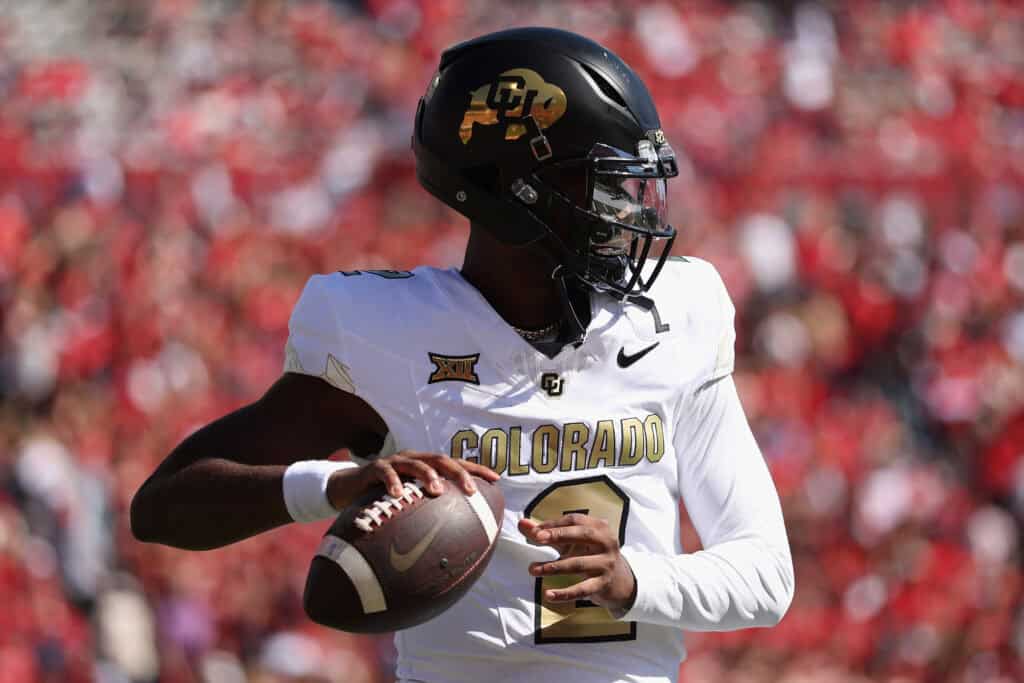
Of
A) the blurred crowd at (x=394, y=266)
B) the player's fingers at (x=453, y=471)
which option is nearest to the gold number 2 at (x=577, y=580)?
the player's fingers at (x=453, y=471)

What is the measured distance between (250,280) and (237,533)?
505cm

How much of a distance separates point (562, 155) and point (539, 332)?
0.28m

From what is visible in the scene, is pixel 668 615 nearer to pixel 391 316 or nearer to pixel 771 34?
pixel 391 316

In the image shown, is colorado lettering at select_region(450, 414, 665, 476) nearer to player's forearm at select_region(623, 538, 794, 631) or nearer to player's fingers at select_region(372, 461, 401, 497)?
player's forearm at select_region(623, 538, 794, 631)

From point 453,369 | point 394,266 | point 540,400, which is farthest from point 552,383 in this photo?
point 394,266

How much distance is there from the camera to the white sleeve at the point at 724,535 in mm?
2168

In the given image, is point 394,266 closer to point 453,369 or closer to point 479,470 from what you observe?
point 453,369

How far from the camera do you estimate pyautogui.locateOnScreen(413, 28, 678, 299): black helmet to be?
90.3 inches

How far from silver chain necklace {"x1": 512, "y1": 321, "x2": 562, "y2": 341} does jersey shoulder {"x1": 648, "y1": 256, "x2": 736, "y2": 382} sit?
0.55 feet

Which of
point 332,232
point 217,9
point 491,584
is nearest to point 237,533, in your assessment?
point 491,584

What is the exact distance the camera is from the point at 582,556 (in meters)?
2.01

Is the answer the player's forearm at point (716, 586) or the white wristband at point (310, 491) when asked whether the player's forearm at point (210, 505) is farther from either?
the player's forearm at point (716, 586)

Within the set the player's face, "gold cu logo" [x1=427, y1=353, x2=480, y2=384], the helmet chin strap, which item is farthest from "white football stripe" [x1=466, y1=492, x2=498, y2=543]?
the player's face

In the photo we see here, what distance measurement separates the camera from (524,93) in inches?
91.9
